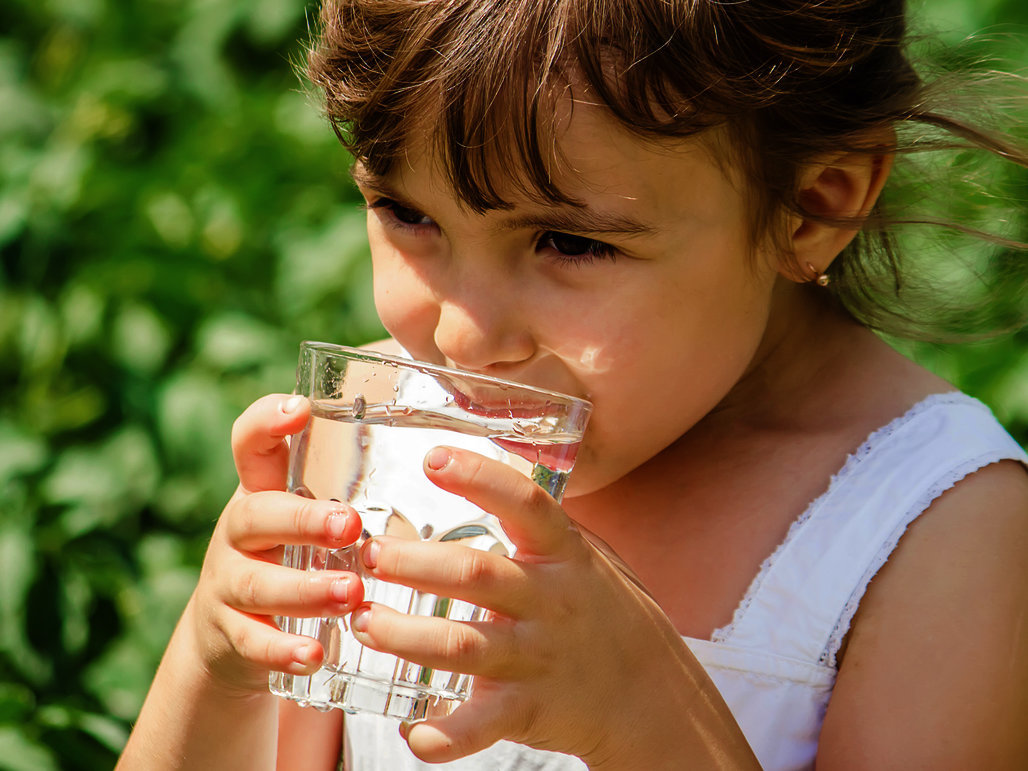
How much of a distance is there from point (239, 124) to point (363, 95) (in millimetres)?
1982

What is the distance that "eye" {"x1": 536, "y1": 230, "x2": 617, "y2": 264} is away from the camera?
55.7 inches

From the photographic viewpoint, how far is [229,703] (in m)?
1.50

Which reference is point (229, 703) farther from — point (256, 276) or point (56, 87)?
point (56, 87)

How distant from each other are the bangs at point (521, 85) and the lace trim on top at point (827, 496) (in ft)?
1.87

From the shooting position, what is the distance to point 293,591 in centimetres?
114

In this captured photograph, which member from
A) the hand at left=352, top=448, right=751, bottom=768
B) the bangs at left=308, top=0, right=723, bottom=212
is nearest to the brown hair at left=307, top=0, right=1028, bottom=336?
the bangs at left=308, top=0, right=723, bottom=212

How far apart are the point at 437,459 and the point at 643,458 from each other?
0.55 metres

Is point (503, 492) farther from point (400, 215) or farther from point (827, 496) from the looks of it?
point (827, 496)

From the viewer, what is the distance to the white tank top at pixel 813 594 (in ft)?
5.08

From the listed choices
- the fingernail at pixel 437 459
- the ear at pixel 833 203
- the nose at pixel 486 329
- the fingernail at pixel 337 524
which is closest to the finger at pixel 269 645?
the fingernail at pixel 337 524

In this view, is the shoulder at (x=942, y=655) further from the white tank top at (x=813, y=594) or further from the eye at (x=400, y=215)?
the eye at (x=400, y=215)

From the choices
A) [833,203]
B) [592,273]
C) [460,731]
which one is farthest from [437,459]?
[833,203]

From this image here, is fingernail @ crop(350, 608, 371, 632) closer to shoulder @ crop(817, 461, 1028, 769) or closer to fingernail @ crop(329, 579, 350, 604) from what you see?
fingernail @ crop(329, 579, 350, 604)

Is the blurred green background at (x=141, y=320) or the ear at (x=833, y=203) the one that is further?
the blurred green background at (x=141, y=320)
